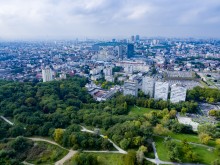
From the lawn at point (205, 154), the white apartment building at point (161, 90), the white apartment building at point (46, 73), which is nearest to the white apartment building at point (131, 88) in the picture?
the white apartment building at point (161, 90)

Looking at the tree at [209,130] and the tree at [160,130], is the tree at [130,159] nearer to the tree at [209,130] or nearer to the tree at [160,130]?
the tree at [160,130]

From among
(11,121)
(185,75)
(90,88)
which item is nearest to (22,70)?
(90,88)

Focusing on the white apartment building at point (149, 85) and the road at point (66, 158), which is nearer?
the road at point (66, 158)

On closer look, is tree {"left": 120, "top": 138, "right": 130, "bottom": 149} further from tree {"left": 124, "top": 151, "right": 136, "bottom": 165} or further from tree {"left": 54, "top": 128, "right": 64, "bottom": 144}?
tree {"left": 54, "top": 128, "right": 64, "bottom": 144}

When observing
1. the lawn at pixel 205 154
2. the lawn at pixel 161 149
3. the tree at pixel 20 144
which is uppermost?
the tree at pixel 20 144

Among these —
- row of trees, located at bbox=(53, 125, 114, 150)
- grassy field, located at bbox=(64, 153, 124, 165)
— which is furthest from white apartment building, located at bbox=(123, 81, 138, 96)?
grassy field, located at bbox=(64, 153, 124, 165)

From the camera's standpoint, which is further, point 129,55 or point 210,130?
point 129,55

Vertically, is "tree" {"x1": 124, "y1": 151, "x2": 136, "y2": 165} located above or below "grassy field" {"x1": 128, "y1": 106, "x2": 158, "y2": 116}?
above

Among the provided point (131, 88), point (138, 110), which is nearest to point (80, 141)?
point (138, 110)

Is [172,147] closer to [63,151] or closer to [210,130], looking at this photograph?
[210,130]
